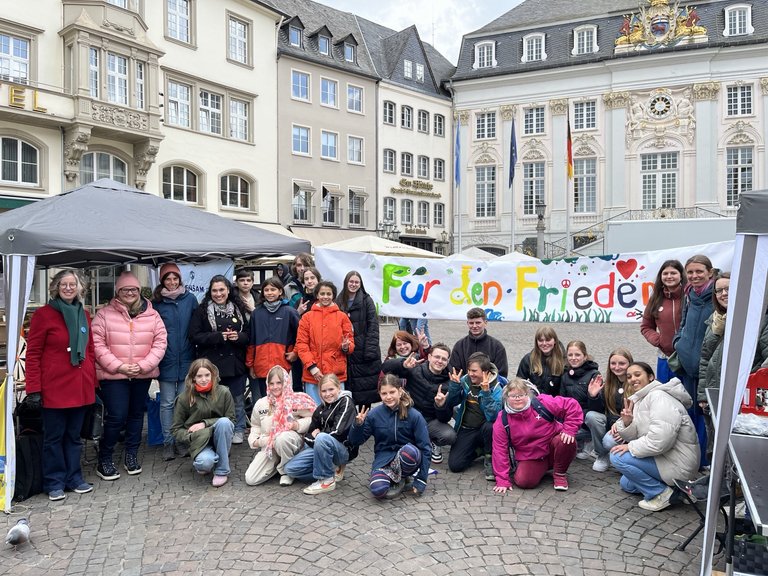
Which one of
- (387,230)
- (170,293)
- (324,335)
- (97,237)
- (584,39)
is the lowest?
(324,335)

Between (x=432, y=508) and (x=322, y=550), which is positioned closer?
(x=322, y=550)

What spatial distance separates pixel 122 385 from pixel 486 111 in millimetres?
35949

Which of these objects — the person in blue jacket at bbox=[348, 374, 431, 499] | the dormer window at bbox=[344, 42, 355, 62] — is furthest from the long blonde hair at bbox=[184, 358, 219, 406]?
the dormer window at bbox=[344, 42, 355, 62]

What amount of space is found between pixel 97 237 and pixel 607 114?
35.4 metres

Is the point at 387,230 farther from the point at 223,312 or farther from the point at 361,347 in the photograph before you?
the point at 223,312

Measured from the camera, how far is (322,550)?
433 cm

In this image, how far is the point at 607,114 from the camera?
118 ft

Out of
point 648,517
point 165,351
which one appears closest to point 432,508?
point 648,517

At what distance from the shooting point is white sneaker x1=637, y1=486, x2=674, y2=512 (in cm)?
498

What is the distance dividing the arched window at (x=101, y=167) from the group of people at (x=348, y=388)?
1763 centimetres

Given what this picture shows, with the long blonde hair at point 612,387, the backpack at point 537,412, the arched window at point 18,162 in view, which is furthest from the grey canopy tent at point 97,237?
the arched window at point 18,162

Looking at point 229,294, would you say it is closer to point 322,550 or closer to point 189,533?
point 189,533

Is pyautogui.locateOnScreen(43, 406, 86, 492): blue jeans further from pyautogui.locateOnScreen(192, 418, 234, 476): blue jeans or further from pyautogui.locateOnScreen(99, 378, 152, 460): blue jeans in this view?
pyautogui.locateOnScreen(192, 418, 234, 476): blue jeans


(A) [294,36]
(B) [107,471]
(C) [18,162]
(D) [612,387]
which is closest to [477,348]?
(D) [612,387]
